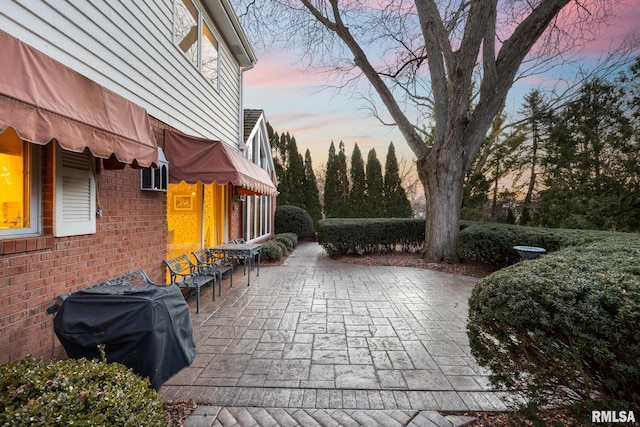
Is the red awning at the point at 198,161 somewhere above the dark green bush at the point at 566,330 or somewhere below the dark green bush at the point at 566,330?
above

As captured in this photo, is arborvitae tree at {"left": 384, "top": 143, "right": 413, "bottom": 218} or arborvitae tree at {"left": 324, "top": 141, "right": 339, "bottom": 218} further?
arborvitae tree at {"left": 324, "top": 141, "right": 339, "bottom": 218}

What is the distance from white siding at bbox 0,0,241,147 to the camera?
3.11 metres

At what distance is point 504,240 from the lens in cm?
920

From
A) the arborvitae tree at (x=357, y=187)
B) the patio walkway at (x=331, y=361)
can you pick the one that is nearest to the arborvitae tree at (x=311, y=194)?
the arborvitae tree at (x=357, y=187)

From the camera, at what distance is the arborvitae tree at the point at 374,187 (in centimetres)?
2216

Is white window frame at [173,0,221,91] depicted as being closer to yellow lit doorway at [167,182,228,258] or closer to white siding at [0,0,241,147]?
white siding at [0,0,241,147]

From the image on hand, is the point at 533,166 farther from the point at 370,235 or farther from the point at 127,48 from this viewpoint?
the point at 127,48

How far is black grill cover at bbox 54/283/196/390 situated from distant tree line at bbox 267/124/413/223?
18.9m

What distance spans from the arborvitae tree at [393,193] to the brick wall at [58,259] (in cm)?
1854

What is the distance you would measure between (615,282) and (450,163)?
8543mm

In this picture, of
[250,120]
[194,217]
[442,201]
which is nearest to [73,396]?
[194,217]

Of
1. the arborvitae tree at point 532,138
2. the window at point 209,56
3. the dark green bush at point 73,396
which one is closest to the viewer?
the dark green bush at point 73,396

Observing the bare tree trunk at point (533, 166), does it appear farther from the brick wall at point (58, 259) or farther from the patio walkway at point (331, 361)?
the brick wall at point (58, 259)

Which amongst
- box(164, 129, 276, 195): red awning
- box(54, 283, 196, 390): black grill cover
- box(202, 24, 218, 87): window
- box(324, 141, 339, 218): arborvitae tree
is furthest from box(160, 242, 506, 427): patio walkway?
box(324, 141, 339, 218): arborvitae tree
